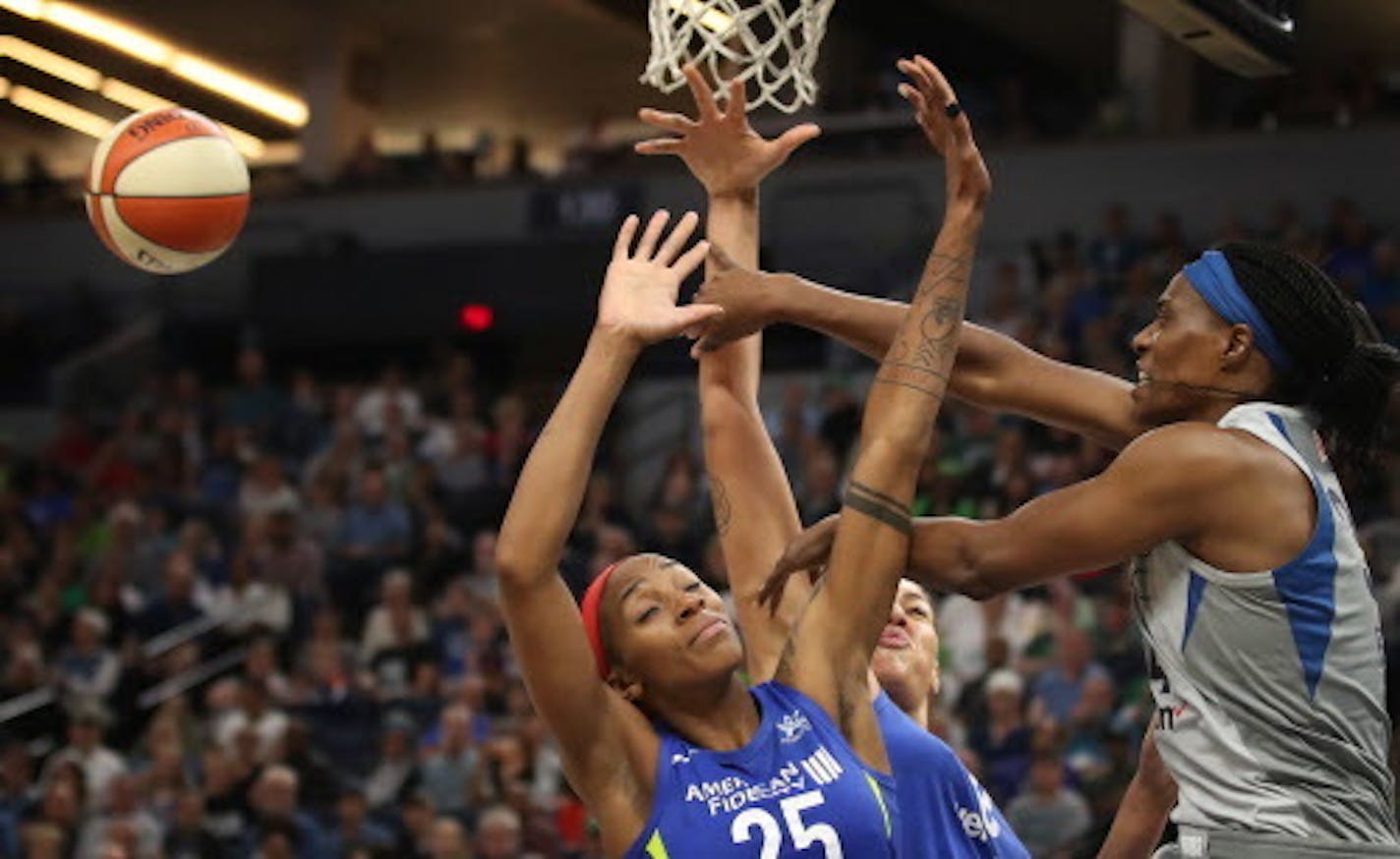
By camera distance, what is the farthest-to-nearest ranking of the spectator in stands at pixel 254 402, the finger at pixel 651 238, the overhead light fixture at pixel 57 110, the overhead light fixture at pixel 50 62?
1. the overhead light fixture at pixel 57 110
2. the overhead light fixture at pixel 50 62
3. the spectator in stands at pixel 254 402
4. the finger at pixel 651 238

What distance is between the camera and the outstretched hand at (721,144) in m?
5.05

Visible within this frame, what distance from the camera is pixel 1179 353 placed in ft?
13.5

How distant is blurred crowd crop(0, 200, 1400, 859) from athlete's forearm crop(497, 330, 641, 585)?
6.15 metres

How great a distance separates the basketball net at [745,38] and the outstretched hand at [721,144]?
0.30 m

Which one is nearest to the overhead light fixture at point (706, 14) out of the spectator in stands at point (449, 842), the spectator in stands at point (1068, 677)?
the spectator in stands at point (1068, 677)

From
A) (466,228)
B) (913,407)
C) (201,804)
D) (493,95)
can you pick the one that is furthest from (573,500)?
(493,95)

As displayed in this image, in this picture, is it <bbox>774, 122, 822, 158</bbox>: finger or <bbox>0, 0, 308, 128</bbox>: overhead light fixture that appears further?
<bbox>0, 0, 308, 128</bbox>: overhead light fixture

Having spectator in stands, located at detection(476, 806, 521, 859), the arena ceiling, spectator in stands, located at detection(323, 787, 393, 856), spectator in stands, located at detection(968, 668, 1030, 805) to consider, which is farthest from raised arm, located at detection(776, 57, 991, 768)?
the arena ceiling

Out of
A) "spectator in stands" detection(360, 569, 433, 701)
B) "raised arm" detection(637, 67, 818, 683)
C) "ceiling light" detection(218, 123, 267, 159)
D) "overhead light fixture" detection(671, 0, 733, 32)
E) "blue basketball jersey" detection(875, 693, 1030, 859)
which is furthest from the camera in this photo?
"ceiling light" detection(218, 123, 267, 159)

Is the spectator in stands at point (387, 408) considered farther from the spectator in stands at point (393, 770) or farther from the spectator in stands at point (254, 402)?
the spectator in stands at point (393, 770)

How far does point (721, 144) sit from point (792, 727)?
143cm

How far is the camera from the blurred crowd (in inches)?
443

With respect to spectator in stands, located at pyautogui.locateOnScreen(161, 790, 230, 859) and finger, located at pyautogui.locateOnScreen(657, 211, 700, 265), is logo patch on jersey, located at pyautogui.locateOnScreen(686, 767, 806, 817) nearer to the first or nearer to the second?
finger, located at pyautogui.locateOnScreen(657, 211, 700, 265)

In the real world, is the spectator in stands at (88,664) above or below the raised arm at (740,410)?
below
